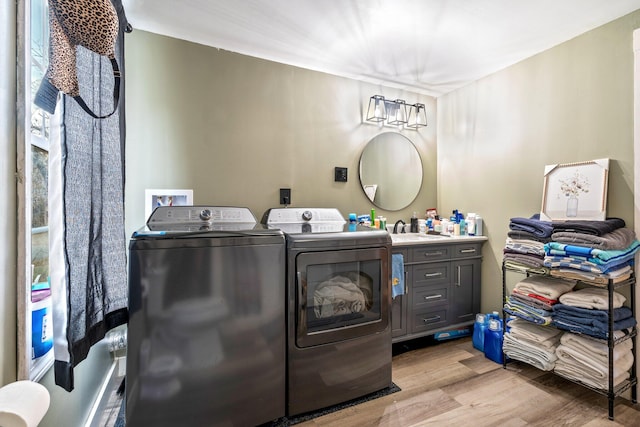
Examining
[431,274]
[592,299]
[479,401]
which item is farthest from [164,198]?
[592,299]

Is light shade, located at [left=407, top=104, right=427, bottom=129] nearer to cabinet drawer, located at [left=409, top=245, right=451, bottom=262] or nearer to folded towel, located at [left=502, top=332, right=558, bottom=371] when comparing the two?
cabinet drawer, located at [left=409, top=245, right=451, bottom=262]

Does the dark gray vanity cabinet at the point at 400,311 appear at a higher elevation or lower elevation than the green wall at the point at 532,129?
lower

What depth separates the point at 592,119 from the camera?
6.73 feet

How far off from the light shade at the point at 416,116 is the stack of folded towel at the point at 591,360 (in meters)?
2.18

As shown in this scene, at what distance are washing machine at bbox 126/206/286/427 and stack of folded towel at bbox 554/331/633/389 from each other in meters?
1.79

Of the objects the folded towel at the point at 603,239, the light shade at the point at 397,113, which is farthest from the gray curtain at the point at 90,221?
the folded towel at the point at 603,239

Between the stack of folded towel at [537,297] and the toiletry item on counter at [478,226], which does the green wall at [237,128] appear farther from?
the stack of folded towel at [537,297]

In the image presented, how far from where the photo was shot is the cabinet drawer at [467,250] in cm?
262

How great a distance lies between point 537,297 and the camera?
1995 millimetres

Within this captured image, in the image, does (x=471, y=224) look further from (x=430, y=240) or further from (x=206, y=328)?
(x=206, y=328)

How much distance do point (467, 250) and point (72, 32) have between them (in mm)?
2901

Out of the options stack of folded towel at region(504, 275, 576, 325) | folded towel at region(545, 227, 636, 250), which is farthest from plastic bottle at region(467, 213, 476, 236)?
folded towel at region(545, 227, 636, 250)

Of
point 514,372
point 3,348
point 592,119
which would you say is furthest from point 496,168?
point 3,348

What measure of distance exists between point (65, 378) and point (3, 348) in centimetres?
26
